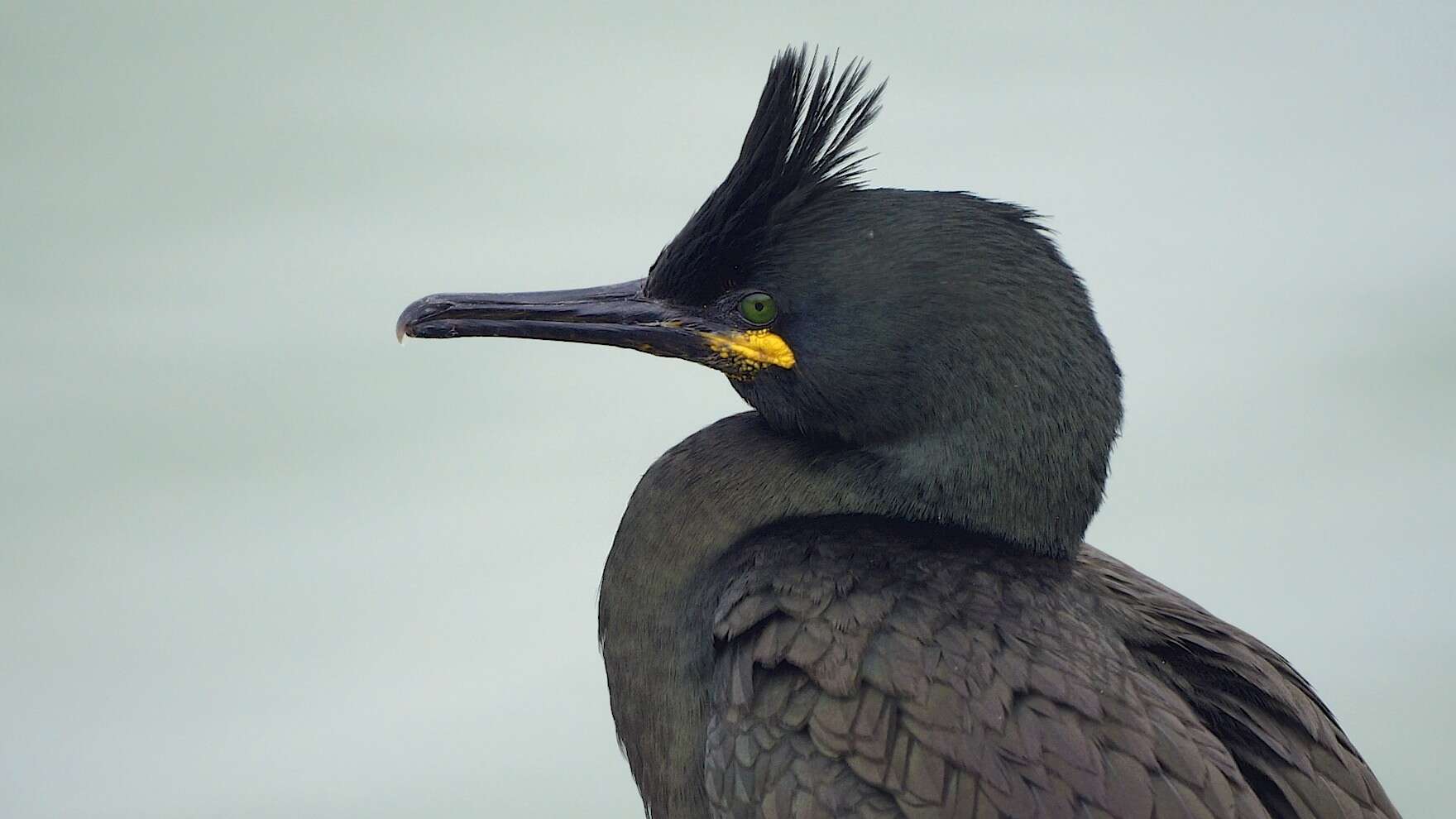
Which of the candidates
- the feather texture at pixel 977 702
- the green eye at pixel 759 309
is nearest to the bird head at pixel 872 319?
the green eye at pixel 759 309

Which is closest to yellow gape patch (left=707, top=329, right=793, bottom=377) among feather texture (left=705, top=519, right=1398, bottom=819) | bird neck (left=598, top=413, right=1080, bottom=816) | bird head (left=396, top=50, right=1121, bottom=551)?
bird head (left=396, top=50, right=1121, bottom=551)

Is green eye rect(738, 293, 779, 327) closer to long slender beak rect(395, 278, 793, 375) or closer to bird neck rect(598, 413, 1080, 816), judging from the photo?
long slender beak rect(395, 278, 793, 375)

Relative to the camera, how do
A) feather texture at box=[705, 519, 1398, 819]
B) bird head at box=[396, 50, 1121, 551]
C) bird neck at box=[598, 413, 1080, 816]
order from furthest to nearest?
bird neck at box=[598, 413, 1080, 816] < bird head at box=[396, 50, 1121, 551] < feather texture at box=[705, 519, 1398, 819]

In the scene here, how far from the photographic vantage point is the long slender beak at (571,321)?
96.4 inches

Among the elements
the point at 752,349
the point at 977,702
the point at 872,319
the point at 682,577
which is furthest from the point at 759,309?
the point at 977,702

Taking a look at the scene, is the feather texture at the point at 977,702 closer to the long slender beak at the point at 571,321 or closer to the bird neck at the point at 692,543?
the bird neck at the point at 692,543

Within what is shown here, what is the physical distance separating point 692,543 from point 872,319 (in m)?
0.42

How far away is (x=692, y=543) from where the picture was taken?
2416 millimetres

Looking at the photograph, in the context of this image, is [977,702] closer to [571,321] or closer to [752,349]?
[752,349]

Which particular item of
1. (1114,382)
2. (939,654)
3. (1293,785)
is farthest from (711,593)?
(1293,785)

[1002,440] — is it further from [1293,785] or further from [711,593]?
[1293,785]

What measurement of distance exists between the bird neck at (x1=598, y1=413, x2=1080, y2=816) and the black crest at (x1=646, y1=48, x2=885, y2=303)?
0.88 ft

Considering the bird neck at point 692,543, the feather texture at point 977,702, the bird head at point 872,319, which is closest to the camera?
the feather texture at point 977,702

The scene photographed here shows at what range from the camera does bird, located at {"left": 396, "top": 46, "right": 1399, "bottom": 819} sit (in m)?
2.18
